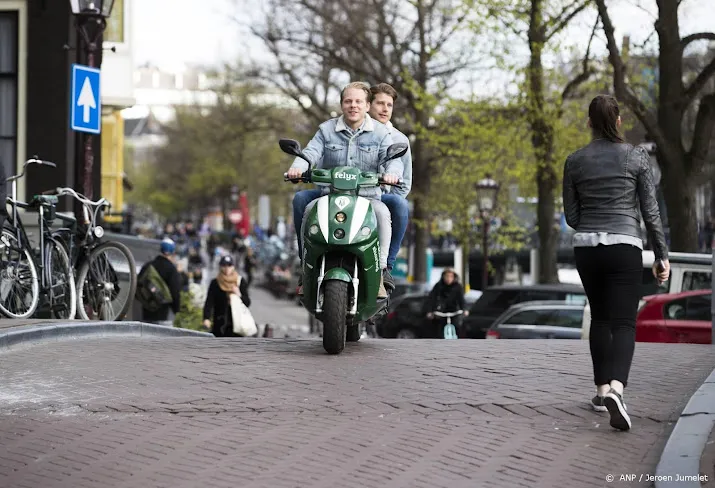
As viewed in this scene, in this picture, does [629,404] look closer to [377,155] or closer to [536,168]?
[377,155]

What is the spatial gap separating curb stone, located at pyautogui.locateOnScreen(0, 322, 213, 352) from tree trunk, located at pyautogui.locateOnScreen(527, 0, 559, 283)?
1894cm

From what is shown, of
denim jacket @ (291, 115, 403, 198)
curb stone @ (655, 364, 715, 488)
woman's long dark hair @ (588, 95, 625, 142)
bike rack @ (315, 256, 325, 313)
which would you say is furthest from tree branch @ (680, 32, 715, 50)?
woman's long dark hair @ (588, 95, 625, 142)

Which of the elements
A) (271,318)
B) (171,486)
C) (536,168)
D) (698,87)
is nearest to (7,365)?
(171,486)

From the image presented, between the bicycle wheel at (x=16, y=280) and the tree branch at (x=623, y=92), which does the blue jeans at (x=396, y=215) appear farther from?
the tree branch at (x=623, y=92)

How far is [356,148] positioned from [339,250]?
94cm

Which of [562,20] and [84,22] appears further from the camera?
[562,20]

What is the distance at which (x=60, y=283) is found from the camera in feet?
40.7

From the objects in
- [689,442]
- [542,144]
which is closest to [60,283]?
[689,442]

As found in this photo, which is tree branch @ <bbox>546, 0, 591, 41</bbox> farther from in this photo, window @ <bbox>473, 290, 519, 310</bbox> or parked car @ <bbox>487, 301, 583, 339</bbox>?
parked car @ <bbox>487, 301, 583, 339</bbox>

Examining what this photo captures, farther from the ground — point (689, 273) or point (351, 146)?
point (351, 146)

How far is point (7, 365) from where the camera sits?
30.0 feet

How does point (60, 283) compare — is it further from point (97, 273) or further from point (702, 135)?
point (702, 135)

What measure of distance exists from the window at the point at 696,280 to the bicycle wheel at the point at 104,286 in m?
10.9

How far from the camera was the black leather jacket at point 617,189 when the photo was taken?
741cm
